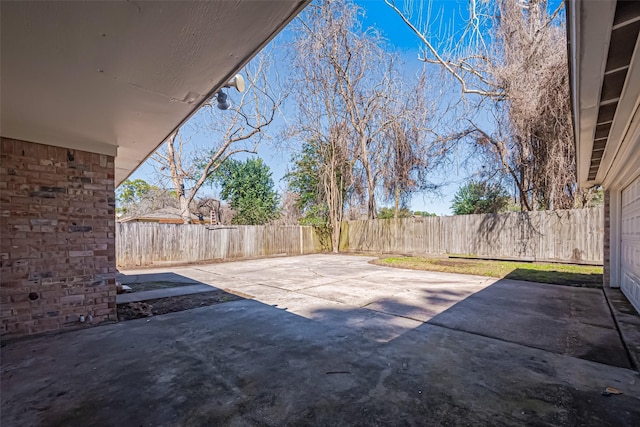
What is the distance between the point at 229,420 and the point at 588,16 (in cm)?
269

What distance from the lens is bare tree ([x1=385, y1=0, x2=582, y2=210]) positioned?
7414 mm

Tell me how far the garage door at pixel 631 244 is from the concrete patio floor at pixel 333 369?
19.0 inches

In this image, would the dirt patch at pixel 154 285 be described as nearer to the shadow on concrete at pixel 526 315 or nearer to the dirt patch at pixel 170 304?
the dirt patch at pixel 170 304

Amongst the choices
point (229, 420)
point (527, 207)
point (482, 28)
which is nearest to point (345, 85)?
point (482, 28)

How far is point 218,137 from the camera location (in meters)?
13.0

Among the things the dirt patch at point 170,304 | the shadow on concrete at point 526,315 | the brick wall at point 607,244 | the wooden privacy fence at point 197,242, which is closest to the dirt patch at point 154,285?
the dirt patch at point 170,304

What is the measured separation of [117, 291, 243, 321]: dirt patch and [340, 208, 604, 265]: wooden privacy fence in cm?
871

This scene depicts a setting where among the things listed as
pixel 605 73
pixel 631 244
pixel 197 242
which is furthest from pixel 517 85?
pixel 197 242

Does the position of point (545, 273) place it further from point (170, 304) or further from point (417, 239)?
point (170, 304)

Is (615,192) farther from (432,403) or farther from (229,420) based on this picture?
(229,420)

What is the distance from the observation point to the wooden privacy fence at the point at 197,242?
29.6 ft

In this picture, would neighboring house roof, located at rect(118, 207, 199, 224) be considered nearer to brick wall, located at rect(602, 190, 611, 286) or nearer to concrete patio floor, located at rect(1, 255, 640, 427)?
concrete patio floor, located at rect(1, 255, 640, 427)

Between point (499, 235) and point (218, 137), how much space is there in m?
11.9

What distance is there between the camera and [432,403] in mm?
1836
